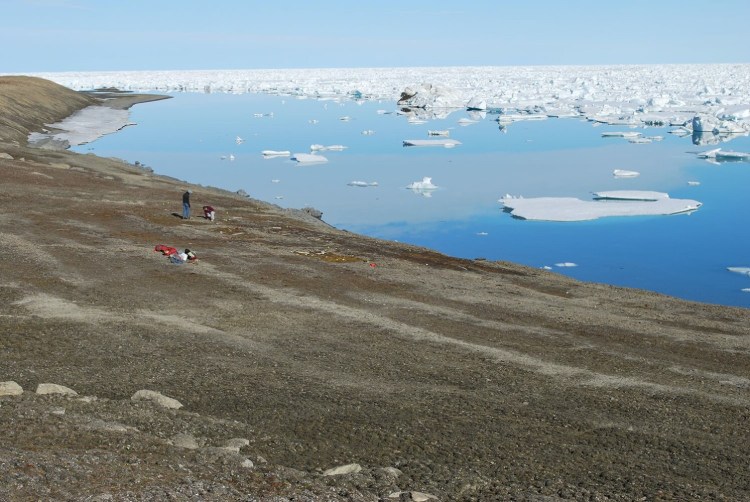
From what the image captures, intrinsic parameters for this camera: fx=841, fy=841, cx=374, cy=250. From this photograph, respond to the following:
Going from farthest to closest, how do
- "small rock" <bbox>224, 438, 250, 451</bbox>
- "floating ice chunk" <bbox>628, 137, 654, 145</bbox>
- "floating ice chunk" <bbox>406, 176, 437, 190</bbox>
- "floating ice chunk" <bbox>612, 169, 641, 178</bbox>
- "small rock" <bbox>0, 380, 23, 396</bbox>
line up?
"floating ice chunk" <bbox>628, 137, 654, 145</bbox>
"floating ice chunk" <bbox>612, 169, 641, 178</bbox>
"floating ice chunk" <bbox>406, 176, 437, 190</bbox>
"small rock" <bbox>0, 380, 23, 396</bbox>
"small rock" <bbox>224, 438, 250, 451</bbox>

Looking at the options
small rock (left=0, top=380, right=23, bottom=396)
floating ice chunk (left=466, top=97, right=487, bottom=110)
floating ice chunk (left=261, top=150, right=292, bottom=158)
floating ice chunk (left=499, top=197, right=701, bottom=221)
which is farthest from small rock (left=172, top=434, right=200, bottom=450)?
floating ice chunk (left=466, top=97, right=487, bottom=110)

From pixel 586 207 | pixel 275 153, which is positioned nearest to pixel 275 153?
pixel 275 153

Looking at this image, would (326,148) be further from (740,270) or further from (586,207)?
(740,270)

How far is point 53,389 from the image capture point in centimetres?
1438

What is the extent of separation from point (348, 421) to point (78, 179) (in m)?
36.3

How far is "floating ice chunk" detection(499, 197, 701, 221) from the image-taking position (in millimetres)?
45906

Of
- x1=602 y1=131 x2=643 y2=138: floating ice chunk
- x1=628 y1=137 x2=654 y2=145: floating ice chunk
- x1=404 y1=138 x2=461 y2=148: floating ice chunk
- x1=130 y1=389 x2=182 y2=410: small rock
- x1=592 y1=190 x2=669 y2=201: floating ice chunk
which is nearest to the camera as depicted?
x1=130 y1=389 x2=182 y2=410: small rock

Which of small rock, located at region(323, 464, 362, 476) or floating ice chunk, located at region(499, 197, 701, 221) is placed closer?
small rock, located at region(323, 464, 362, 476)

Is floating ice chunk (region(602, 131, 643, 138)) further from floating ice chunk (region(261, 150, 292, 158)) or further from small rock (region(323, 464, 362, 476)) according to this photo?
small rock (region(323, 464, 362, 476))

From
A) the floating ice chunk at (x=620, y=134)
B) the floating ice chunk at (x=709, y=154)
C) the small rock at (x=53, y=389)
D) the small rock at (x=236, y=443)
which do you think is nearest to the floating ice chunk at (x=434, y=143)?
the floating ice chunk at (x=620, y=134)

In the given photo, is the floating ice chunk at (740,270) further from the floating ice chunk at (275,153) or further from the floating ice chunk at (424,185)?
the floating ice chunk at (275,153)

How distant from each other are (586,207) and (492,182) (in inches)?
544

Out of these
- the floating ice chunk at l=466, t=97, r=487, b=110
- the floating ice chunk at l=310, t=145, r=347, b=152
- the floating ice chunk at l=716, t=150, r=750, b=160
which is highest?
the floating ice chunk at l=466, t=97, r=487, b=110

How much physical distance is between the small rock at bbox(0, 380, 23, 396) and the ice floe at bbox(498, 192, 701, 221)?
115 ft
